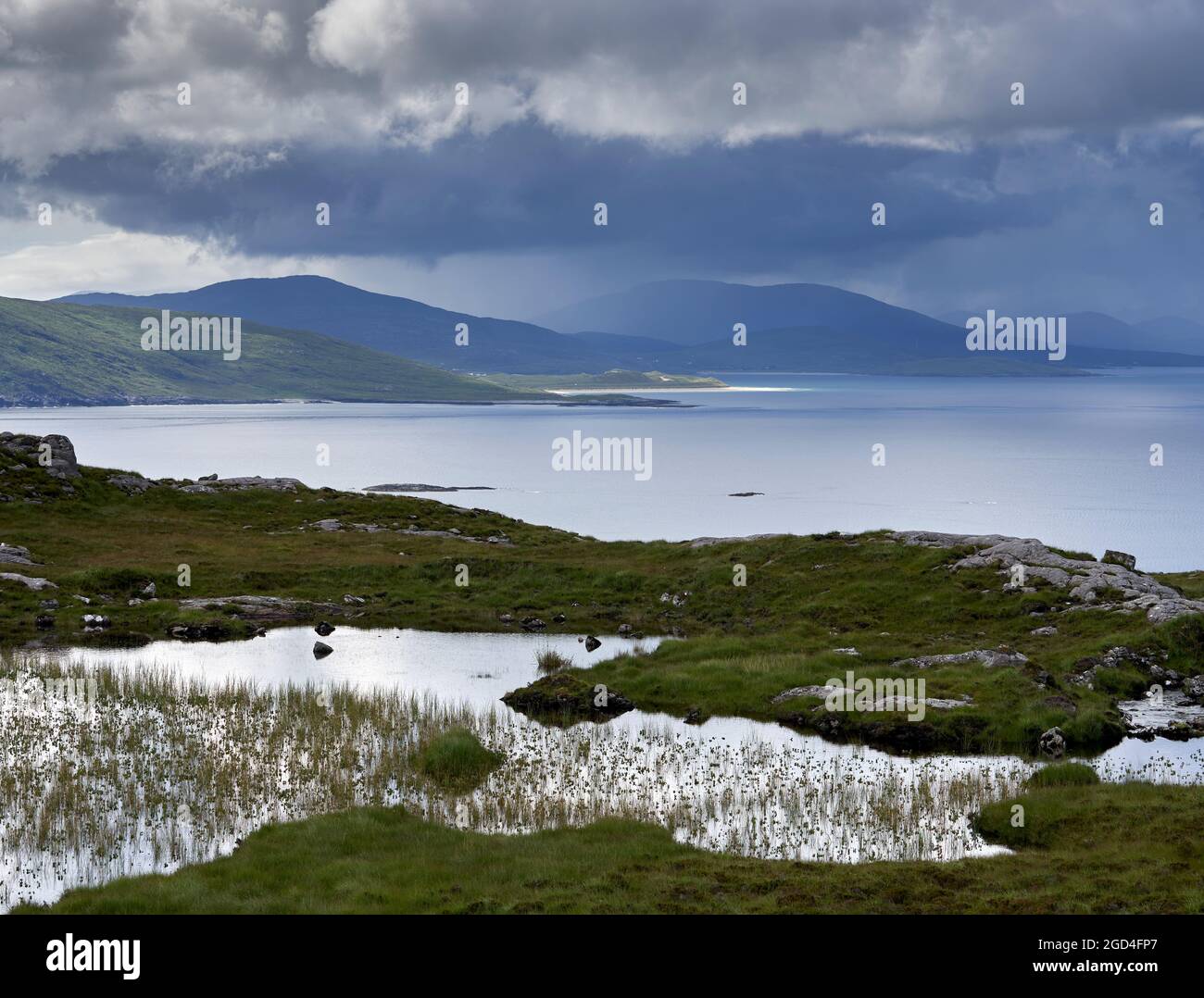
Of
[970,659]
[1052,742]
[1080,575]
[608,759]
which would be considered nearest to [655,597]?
[970,659]

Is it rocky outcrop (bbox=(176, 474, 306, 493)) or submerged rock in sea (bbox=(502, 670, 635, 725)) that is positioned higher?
rocky outcrop (bbox=(176, 474, 306, 493))

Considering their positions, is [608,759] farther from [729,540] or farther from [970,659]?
[729,540]

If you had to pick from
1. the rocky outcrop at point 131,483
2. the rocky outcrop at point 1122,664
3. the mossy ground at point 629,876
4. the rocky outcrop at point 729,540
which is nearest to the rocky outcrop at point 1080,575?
the rocky outcrop at point 1122,664

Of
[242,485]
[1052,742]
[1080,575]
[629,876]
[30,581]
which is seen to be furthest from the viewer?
Answer: [242,485]

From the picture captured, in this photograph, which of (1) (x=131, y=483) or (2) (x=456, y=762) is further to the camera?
(1) (x=131, y=483)

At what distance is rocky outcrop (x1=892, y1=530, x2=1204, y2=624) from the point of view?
51.3 m

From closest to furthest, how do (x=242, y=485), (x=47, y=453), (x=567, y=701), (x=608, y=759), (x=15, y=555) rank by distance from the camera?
(x=608, y=759), (x=567, y=701), (x=15, y=555), (x=47, y=453), (x=242, y=485)

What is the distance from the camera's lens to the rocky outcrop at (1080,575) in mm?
51281

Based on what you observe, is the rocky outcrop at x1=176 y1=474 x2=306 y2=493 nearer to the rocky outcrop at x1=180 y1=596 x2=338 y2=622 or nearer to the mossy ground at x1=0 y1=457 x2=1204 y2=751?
the mossy ground at x1=0 y1=457 x2=1204 y2=751

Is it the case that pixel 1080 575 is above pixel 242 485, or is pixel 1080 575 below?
below

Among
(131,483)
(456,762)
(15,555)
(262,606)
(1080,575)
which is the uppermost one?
(131,483)

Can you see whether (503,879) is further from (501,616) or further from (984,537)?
(984,537)

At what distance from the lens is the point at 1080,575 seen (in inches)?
2243

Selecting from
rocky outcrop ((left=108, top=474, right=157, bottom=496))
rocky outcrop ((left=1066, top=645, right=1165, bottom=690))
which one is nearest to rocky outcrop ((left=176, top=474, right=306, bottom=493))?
rocky outcrop ((left=108, top=474, right=157, bottom=496))
